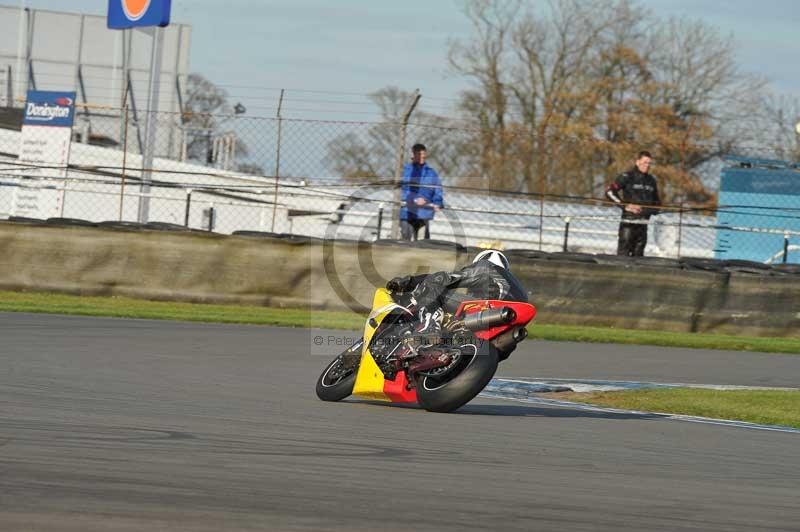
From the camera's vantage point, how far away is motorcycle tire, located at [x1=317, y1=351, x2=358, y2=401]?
7.56 metres

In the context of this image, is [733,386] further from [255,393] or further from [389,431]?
[389,431]

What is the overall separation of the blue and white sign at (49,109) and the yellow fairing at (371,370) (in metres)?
14.3

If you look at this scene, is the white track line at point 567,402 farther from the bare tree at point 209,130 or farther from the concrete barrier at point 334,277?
the bare tree at point 209,130

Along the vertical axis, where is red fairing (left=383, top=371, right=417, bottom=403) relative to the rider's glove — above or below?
below

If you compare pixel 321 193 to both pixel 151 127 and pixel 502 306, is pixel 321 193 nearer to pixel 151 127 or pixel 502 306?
pixel 151 127

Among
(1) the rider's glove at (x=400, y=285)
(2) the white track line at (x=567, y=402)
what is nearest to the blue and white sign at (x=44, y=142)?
(2) the white track line at (x=567, y=402)

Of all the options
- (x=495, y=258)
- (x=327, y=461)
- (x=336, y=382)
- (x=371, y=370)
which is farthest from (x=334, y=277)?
(x=327, y=461)

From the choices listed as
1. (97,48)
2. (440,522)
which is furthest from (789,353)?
(97,48)

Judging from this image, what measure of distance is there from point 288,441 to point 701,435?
2725mm

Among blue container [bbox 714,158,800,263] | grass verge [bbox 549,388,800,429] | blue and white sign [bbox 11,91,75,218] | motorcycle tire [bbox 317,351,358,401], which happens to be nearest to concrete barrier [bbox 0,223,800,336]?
blue and white sign [bbox 11,91,75,218]

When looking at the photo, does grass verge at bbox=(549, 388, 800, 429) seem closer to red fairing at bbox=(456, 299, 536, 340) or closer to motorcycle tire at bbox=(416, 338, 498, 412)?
red fairing at bbox=(456, 299, 536, 340)

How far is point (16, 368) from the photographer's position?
8305 mm

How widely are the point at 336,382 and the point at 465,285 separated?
1.07 metres

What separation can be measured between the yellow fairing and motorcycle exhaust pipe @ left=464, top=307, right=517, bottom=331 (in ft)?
1.81
